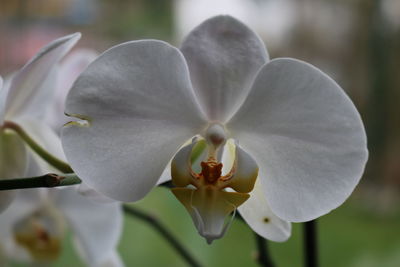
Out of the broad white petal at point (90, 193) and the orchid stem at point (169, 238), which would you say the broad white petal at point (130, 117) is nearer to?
the broad white petal at point (90, 193)

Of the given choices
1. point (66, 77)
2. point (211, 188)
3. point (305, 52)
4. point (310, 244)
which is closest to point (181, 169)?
point (211, 188)

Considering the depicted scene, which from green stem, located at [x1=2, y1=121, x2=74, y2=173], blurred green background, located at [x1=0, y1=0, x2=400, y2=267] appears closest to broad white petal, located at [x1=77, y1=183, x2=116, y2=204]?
green stem, located at [x1=2, y1=121, x2=74, y2=173]

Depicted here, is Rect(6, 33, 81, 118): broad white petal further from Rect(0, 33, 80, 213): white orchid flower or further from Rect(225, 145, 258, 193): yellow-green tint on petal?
Rect(225, 145, 258, 193): yellow-green tint on petal

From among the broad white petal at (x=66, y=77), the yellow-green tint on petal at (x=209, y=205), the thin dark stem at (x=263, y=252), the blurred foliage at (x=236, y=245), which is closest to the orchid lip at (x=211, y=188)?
the yellow-green tint on petal at (x=209, y=205)

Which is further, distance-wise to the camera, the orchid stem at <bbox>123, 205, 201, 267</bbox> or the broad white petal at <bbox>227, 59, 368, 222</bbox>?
the orchid stem at <bbox>123, 205, 201, 267</bbox>

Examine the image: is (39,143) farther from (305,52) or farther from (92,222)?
(305,52)
